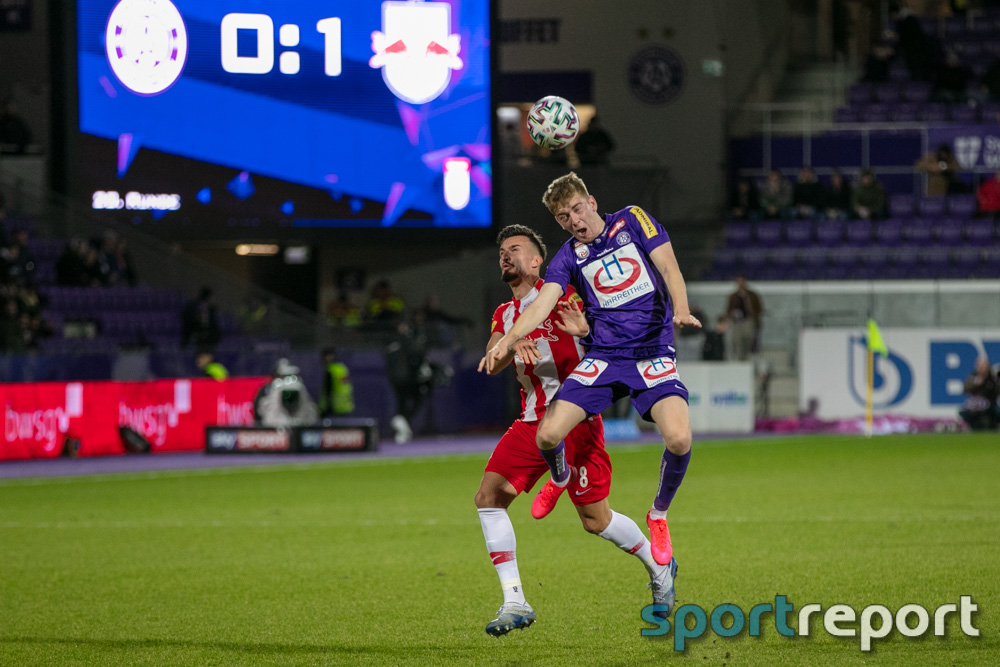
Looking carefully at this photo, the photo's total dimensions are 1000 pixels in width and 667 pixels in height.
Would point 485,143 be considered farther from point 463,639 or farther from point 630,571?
point 463,639

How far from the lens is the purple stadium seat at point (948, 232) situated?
26422mm

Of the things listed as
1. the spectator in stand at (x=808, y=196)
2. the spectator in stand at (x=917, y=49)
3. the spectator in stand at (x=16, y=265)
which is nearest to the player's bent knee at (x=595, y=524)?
the spectator in stand at (x=16, y=265)

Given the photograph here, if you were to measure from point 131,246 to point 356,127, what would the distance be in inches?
178

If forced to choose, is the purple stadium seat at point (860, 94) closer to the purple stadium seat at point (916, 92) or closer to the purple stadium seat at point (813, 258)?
the purple stadium seat at point (916, 92)

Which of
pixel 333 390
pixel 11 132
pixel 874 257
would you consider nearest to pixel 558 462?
pixel 333 390

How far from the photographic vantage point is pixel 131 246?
2281 centimetres

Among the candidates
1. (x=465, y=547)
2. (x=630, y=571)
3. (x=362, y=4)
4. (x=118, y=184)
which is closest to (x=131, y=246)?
(x=118, y=184)

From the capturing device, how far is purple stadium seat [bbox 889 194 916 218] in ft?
89.6

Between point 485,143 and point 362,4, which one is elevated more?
point 362,4

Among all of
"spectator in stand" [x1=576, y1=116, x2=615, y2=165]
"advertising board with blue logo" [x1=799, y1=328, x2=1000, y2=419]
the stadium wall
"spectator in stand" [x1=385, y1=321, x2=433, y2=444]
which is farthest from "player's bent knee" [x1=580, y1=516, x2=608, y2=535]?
the stadium wall

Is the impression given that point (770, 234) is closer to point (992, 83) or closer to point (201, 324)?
point (992, 83)

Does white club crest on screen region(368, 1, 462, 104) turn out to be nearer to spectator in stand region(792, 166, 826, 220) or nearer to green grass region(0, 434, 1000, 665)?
green grass region(0, 434, 1000, 665)

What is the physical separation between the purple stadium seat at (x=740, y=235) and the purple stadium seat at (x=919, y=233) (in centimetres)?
314

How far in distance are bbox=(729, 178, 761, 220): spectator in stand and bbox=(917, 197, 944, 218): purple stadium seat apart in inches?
131
